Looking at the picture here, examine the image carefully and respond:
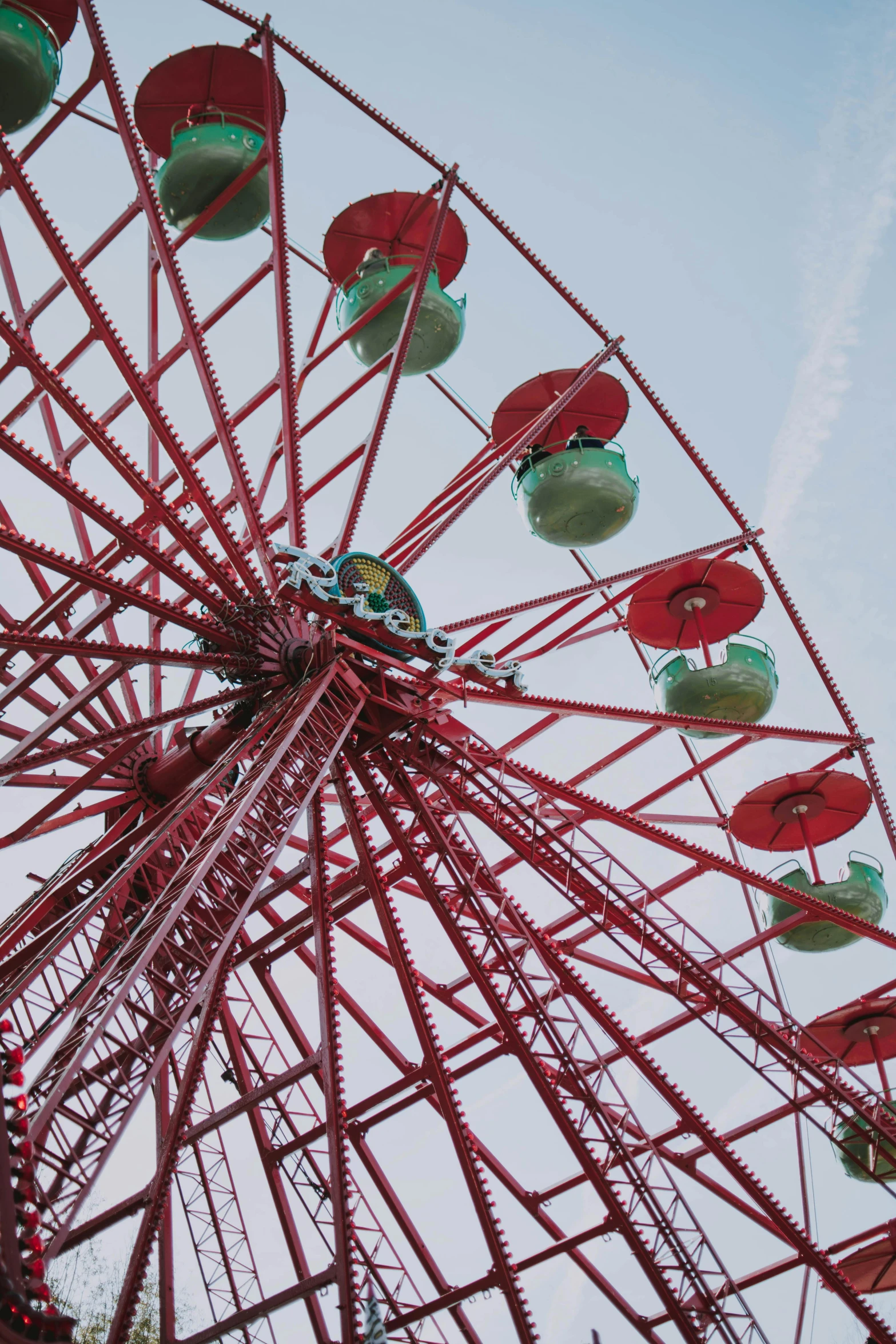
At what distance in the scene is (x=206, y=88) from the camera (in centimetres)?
1630

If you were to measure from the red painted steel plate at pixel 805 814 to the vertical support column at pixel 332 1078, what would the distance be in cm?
702

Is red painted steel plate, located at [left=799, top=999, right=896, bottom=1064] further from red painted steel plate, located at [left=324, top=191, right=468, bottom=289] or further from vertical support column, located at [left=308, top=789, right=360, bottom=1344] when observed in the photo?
red painted steel plate, located at [left=324, top=191, right=468, bottom=289]

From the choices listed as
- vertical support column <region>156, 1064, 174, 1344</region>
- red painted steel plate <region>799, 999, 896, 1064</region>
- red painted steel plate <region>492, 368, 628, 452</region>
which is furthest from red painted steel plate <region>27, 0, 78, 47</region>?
red painted steel plate <region>799, 999, 896, 1064</region>

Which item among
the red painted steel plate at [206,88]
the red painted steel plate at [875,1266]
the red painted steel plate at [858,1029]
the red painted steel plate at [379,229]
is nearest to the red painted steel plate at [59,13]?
the red painted steel plate at [206,88]

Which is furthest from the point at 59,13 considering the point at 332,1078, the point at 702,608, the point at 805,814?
the point at 805,814

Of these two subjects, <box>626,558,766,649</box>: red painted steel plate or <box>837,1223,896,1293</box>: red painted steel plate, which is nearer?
<box>837,1223,896,1293</box>: red painted steel plate

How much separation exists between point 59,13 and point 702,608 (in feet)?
36.7

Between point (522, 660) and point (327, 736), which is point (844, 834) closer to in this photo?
point (522, 660)

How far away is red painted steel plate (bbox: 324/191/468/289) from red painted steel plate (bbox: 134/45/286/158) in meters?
1.57

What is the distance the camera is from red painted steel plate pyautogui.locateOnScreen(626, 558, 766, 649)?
707 inches

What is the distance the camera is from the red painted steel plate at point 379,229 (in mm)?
17172

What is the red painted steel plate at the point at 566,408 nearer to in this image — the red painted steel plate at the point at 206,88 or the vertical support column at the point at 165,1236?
the red painted steel plate at the point at 206,88

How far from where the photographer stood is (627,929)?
44.3 ft

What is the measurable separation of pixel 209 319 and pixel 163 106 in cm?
314
